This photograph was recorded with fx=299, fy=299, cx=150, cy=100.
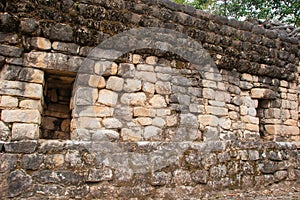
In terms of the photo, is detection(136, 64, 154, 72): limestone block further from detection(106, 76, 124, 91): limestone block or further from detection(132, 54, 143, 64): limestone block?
detection(106, 76, 124, 91): limestone block

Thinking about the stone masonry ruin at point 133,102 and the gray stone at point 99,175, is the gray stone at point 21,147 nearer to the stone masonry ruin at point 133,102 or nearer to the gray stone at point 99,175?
the stone masonry ruin at point 133,102

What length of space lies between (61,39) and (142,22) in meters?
1.22

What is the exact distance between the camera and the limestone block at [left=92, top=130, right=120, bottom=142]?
12.8 feet

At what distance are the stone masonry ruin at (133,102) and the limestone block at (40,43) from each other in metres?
0.01

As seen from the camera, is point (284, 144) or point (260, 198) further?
point (284, 144)

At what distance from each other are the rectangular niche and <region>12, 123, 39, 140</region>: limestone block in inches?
30.6

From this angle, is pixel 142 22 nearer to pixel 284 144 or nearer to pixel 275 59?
pixel 275 59

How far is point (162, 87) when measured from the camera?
14.6ft

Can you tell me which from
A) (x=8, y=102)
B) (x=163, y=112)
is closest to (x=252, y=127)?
(x=163, y=112)

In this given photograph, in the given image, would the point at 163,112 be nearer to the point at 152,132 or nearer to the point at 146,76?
the point at 152,132

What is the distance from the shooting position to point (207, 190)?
432 centimetres

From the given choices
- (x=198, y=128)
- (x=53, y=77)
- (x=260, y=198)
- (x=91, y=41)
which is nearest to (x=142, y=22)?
(x=91, y=41)

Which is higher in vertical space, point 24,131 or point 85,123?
point 85,123

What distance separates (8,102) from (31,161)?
750 millimetres
